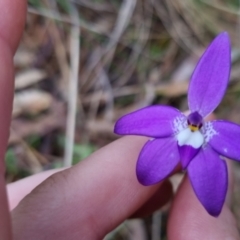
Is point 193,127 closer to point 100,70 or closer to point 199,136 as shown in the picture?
point 199,136

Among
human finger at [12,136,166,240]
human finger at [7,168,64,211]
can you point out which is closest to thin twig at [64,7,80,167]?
human finger at [7,168,64,211]

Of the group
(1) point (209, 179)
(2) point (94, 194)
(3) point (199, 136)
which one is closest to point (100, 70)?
(2) point (94, 194)

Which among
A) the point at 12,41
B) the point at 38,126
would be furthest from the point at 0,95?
the point at 38,126

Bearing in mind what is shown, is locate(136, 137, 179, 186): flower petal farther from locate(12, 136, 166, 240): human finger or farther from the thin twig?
the thin twig

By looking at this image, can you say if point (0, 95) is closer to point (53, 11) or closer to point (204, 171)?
point (204, 171)

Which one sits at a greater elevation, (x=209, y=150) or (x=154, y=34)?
(x=154, y=34)

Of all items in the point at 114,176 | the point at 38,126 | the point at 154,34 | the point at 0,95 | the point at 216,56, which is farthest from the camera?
the point at 154,34

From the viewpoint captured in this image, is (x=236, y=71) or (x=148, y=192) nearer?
(x=148, y=192)
